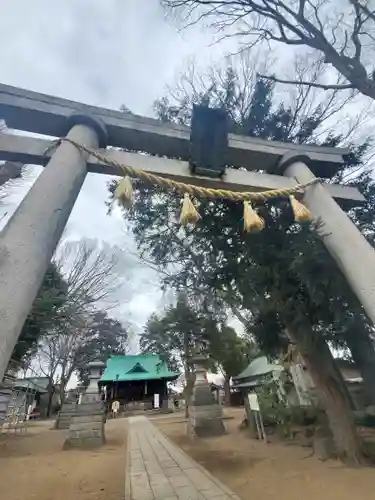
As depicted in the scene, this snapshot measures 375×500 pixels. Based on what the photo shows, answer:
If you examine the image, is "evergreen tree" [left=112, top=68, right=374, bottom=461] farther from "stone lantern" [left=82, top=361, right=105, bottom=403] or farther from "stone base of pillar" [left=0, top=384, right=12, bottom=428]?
"stone base of pillar" [left=0, top=384, right=12, bottom=428]

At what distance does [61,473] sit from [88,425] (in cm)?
326

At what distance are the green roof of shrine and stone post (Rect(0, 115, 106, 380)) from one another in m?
21.2

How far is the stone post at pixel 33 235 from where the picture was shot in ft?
6.10

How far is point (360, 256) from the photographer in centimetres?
268

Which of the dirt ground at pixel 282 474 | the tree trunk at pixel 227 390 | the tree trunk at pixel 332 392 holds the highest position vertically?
the tree trunk at pixel 227 390

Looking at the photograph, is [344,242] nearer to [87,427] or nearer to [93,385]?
[87,427]

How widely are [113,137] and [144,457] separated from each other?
20.8ft

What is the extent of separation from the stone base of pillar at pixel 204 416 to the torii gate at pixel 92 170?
7780 millimetres

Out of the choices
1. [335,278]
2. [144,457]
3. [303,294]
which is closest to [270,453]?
[144,457]

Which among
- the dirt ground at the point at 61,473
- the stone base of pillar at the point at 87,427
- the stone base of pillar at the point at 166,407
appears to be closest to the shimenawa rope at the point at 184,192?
the dirt ground at the point at 61,473

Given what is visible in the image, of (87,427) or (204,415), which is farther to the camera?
(204,415)

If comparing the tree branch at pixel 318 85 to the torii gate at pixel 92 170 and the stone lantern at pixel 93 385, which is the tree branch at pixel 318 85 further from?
the stone lantern at pixel 93 385

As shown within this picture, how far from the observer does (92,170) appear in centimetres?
306

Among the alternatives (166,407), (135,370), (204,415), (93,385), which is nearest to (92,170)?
(204,415)
